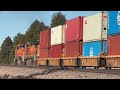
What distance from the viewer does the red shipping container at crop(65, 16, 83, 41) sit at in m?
27.1

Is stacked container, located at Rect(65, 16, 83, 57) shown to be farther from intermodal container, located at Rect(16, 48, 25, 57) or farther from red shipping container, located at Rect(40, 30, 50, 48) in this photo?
intermodal container, located at Rect(16, 48, 25, 57)

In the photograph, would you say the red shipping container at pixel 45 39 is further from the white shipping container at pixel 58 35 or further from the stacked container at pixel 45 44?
the white shipping container at pixel 58 35

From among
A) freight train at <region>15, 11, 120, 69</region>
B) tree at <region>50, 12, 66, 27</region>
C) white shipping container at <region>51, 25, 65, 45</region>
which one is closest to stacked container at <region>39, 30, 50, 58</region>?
freight train at <region>15, 11, 120, 69</region>

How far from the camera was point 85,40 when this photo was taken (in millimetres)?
25828

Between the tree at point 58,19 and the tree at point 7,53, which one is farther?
the tree at point 58,19

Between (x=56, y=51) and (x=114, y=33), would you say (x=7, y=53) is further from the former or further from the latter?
(x=114, y=33)

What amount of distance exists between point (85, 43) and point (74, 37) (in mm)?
2251

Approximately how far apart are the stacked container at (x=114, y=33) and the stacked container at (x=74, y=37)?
5.61 metres

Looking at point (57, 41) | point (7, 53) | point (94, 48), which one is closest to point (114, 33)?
point (94, 48)

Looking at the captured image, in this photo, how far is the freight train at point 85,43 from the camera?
830 inches

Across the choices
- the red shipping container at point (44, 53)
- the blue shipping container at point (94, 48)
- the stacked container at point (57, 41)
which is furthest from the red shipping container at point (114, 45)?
the red shipping container at point (44, 53)
